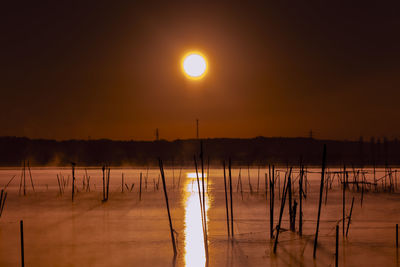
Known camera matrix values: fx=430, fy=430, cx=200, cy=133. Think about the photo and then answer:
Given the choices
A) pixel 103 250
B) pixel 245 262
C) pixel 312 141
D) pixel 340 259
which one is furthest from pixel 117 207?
pixel 312 141

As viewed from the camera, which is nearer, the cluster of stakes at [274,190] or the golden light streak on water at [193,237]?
the golden light streak on water at [193,237]

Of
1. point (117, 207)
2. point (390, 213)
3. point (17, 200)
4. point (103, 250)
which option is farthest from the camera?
point (17, 200)

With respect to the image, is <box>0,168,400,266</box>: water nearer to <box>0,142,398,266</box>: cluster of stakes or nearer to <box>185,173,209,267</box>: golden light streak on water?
<box>185,173,209,267</box>: golden light streak on water

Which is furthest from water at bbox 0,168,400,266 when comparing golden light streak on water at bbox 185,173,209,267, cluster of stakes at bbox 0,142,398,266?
cluster of stakes at bbox 0,142,398,266

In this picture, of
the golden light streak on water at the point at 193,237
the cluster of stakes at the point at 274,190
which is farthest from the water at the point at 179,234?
the cluster of stakes at the point at 274,190

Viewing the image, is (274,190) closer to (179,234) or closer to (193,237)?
(179,234)

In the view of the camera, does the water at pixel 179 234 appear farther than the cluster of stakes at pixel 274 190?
No

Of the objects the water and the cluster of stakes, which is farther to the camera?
the cluster of stakes

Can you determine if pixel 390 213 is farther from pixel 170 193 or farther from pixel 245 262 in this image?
pixel 170 193

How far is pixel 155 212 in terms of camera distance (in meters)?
10.2

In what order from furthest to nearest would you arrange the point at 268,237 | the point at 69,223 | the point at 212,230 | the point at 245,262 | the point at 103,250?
the point at 69,223, the point at 212,230, the point at 268,237, the point at 103,250, the point at 245,262

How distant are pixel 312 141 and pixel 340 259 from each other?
7916 cm

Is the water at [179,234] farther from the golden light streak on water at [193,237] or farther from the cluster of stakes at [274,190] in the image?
the cluster of stakes at [274,190]

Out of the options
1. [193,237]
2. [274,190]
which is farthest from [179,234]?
[274,190]
